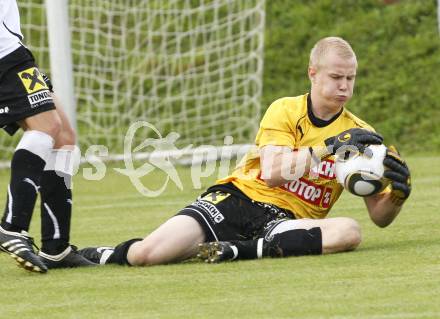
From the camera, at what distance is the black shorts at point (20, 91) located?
5.57 meters

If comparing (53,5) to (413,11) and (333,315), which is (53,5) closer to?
(413,11)

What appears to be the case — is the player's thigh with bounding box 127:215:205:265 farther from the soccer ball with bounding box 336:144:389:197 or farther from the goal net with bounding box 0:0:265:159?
the goal net with bounding box 0:0:265:159

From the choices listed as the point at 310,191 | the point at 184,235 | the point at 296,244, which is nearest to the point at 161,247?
the point at 184,235

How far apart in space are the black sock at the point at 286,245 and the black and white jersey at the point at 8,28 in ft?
4.73

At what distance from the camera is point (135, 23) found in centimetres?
1332

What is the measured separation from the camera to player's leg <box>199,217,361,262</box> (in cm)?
580

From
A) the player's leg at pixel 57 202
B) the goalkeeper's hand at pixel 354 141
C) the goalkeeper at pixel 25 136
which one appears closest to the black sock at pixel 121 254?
the player's leg at pixel 57 202

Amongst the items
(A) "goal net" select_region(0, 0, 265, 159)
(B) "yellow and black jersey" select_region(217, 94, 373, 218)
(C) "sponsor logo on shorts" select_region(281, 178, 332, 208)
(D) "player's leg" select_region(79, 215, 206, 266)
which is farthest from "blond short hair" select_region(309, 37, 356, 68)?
(A) "goal net" select_region(0, 0, 265, 159)

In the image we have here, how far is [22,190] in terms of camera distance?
5.60m

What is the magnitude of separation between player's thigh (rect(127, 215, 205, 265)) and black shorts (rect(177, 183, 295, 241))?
0.08m

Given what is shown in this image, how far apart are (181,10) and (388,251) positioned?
7.94 m

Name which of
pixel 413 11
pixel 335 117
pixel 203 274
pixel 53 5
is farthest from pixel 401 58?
pixel 203 274

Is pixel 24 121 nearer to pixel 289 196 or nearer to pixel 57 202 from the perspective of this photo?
pixel 57 202

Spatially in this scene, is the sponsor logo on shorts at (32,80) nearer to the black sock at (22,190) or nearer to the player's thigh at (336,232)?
the black sock at (22,190)
